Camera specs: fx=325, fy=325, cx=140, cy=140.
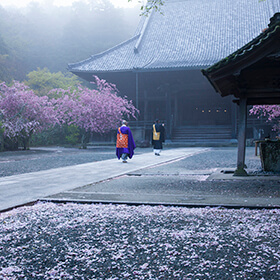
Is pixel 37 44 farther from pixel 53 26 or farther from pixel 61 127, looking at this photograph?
pixel 61 127

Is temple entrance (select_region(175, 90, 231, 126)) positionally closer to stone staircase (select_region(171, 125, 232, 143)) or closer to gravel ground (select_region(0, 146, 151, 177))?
stone staircase (select_region(171, 125, 232, 143))

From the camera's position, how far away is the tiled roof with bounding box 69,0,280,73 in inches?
1003

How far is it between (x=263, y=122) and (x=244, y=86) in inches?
697

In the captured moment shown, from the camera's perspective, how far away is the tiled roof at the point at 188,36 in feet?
83.6

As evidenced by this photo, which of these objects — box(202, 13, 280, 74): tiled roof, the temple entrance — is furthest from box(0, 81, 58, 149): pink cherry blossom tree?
box(202, 13, 280, 74): tiled roof

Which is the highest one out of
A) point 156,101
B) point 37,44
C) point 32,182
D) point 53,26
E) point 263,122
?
point 53,26

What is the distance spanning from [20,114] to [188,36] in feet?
55.6

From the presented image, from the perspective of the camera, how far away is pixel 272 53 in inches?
238

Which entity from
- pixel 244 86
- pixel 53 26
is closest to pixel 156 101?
pixel 244 86

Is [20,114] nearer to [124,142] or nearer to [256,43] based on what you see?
[124,142]

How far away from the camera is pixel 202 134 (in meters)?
24.8

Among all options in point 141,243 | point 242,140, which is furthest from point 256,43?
Answer: point 141,243

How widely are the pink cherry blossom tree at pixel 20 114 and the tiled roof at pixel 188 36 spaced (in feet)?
25.1

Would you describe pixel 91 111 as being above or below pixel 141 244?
above
